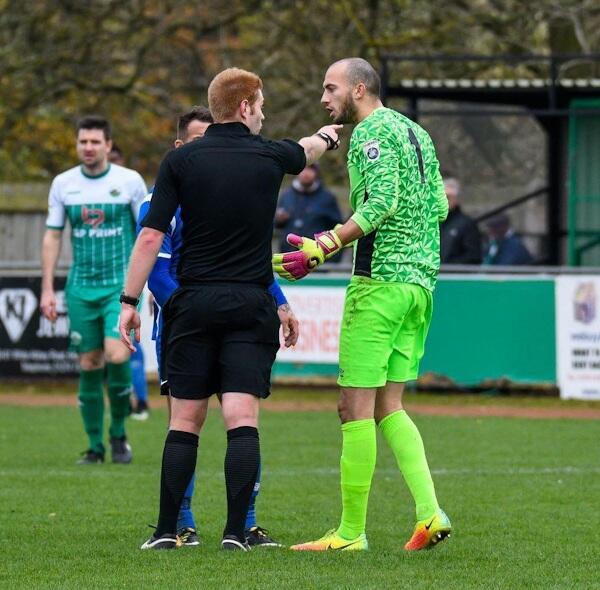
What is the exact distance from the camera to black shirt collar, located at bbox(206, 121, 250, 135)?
21.4 feet

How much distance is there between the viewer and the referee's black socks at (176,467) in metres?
6.55

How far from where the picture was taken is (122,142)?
26281mm

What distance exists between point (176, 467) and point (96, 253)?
13.6 feet

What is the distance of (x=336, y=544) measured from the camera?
6836 mm

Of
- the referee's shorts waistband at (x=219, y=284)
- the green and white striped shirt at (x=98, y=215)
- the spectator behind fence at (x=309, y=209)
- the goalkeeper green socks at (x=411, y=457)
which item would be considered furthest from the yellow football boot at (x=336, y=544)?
the spectator behind fence at (x=309, y=209)

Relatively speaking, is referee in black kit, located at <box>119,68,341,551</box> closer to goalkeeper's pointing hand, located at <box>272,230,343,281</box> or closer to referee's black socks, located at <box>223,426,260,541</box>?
referee's black socks, located at <box>223,426,260,541</box>

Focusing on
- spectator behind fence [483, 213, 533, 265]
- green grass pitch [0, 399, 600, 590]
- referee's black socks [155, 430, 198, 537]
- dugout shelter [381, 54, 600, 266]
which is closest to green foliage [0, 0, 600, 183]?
dugout shelter [381, 54, 600, 266]

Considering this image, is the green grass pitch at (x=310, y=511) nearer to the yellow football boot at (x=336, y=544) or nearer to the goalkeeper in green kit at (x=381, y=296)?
the yellow football boot at (x=336, y=544)

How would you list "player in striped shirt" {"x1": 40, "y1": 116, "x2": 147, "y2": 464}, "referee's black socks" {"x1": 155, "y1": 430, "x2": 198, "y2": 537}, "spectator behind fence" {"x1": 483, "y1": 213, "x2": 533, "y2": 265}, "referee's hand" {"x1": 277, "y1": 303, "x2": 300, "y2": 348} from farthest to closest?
"spectator behind fence" {"x1": 483, "y1": 213, "x2": 533, "y2": 265} < "player in striped shirt" {"x1": 40, "y1": 116, "x2": 147, "y2": 464} < "referee's hand" {"x1": 277, "y1": 303, "x2": 300, "y2": 348} < "referee's black socks" {"x1": 155, "y1": 430, "x2": 198, "y2": 537}

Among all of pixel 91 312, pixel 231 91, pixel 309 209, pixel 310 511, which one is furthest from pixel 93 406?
pixel 309 209

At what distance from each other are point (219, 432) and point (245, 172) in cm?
664

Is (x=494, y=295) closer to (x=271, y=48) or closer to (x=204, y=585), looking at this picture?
(x=271, y=48)

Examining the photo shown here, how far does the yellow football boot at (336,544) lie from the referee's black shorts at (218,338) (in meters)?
0.74

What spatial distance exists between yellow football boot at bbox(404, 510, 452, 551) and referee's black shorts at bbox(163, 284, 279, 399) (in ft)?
2.93
